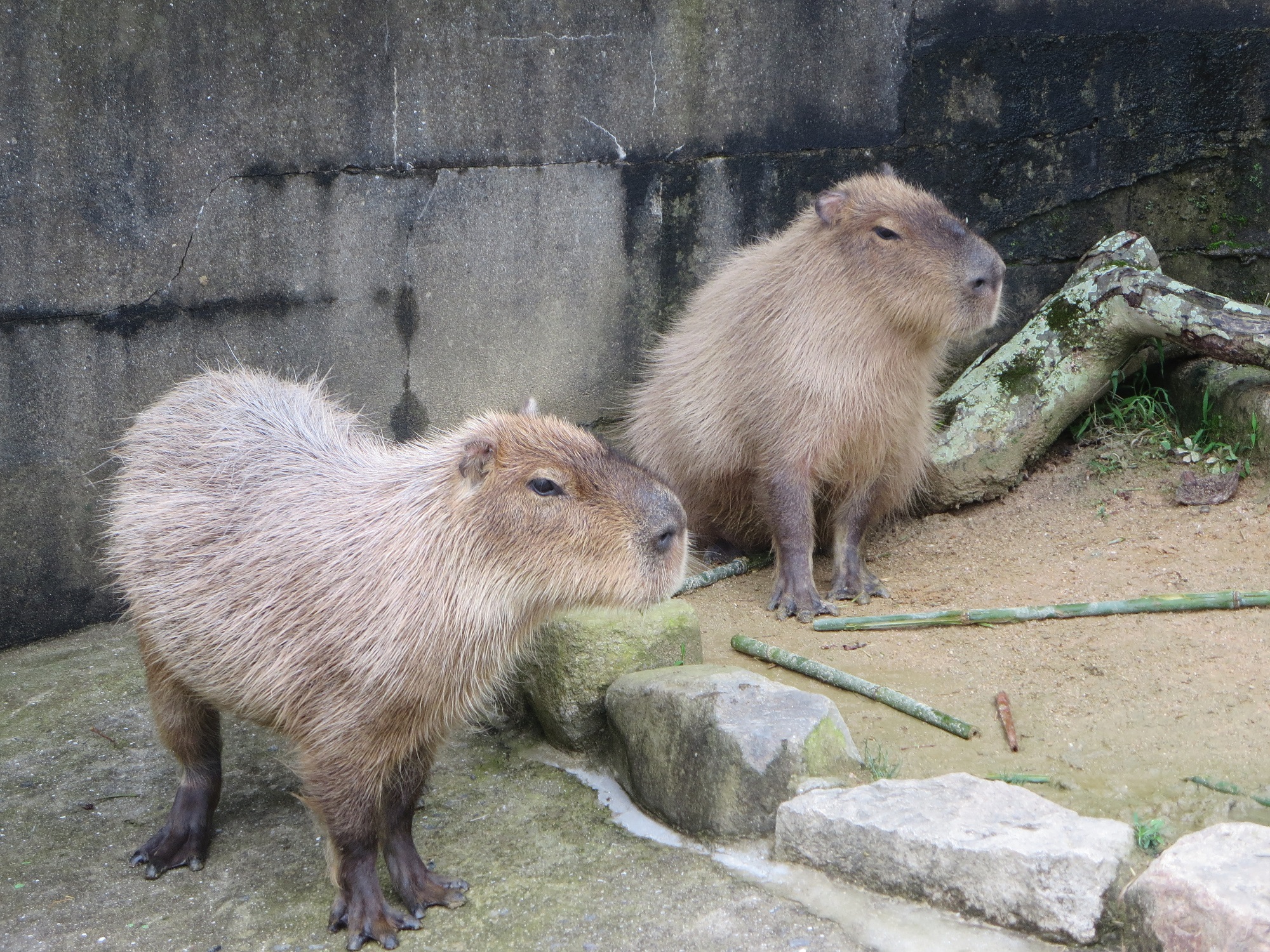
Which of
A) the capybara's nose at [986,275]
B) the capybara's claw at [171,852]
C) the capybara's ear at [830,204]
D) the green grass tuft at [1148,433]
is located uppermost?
the capybara's ear at [830,204]

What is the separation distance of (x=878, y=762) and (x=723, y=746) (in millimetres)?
441

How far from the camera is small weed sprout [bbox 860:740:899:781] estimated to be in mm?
3080

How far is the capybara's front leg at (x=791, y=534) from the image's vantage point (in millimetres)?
4434

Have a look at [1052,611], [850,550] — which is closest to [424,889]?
[1052,611]

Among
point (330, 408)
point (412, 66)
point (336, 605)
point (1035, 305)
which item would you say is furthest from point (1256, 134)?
point (336, 605)

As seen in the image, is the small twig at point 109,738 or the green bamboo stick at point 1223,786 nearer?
the green bamboo stick at point 1223,786

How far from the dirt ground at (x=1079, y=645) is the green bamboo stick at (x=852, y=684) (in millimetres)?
29

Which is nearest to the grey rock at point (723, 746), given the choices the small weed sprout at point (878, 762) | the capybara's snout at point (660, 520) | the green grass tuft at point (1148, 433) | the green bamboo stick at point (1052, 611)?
the small weed sprout at point (878, 762)

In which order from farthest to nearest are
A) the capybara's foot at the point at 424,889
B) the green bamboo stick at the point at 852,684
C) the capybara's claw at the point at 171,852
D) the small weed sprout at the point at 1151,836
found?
the green bamboo stick at the point at 852,684
the capybara's claw at the point at 171,852
the capybara's foot at the point at 424,889
the small weed sprout at the point at 1151,836

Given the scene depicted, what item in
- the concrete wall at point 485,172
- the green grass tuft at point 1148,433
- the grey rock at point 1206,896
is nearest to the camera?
the grey rock at point 1206,896

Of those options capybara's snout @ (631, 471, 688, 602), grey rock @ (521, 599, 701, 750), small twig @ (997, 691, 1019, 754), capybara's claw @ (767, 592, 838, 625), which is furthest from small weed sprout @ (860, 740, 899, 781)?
capybara's claw @ (767, 592, 838, 625)

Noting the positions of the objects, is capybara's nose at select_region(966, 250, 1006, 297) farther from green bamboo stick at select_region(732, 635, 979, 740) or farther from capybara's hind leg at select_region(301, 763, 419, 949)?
capybara's hind leg at select_region(301, 763, 419, 949)

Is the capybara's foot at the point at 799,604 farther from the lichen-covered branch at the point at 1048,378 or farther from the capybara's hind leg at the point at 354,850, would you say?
the capybara's hind leg at the point at 354,850

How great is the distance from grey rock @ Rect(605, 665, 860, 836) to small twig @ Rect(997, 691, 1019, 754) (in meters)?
0.44
